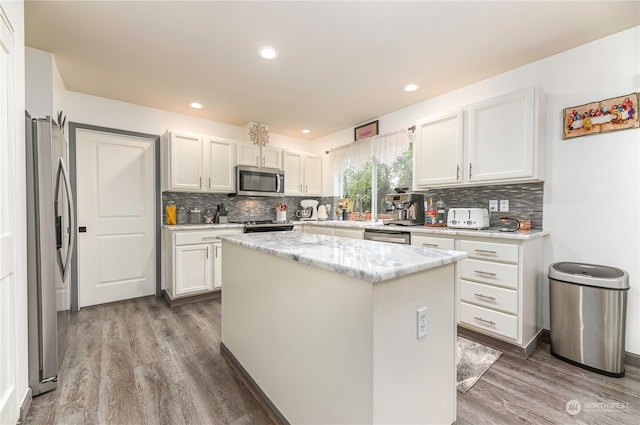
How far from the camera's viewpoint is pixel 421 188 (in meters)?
3.20

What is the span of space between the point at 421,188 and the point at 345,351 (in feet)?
8.27

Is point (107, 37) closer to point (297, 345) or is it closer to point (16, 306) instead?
point (16, 306)

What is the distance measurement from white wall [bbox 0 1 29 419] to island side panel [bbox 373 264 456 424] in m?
1.86

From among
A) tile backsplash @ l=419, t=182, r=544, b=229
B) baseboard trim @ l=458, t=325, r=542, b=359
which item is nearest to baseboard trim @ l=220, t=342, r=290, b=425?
baseboard trim @ l=458, t=325, r=542, b=359

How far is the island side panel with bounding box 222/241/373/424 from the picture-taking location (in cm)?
104

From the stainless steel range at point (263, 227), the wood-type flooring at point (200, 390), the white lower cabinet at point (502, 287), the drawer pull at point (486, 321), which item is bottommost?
the wood-type flooring at point (200, 390)

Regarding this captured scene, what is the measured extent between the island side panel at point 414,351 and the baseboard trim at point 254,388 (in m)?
0.69

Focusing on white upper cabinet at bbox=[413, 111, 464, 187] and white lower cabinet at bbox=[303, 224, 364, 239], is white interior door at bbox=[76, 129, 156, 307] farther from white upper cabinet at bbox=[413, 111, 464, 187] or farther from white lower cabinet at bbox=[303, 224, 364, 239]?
white upper cabinet at bbox=[413, 111, 464, 187]

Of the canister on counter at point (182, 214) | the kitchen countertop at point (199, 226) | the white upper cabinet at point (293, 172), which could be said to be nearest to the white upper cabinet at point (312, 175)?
the white upper cabinet at point (293, 172)

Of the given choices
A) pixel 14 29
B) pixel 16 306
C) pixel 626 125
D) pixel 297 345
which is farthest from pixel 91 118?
pixel 626 125

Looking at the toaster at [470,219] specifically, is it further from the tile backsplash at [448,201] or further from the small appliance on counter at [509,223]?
the tile backsplash at [448,201]

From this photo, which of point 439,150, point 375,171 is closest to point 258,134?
point 375,171

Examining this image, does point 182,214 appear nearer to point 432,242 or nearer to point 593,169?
point 432,242

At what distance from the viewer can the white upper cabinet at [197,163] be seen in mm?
3490
